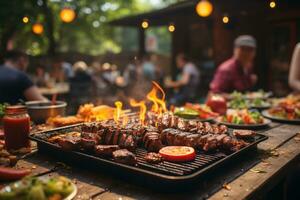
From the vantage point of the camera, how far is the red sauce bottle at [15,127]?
3.33 m

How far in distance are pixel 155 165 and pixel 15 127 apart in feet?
5.26

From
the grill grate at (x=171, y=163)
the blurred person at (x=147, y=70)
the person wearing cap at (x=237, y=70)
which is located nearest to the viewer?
the grill grate at (x=171, y=163)

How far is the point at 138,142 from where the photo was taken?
3434mm

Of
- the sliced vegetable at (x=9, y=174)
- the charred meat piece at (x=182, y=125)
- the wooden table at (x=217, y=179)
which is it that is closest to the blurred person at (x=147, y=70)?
the charred meat piece at (x=182, y=125)

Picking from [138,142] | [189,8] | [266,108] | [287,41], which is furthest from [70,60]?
[138,142]

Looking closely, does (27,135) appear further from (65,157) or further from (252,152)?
(252,152)

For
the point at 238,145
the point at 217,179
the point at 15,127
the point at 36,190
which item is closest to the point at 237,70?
the point at 238,145

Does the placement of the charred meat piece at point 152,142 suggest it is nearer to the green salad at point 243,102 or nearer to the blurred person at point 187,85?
the green salad at point 243,102

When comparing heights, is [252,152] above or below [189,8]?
below

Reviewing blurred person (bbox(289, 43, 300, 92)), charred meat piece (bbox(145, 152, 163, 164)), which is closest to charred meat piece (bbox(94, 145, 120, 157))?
charred meat piece (bbox(145, 152, 163, 164))

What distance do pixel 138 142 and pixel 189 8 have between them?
1122 centimetres

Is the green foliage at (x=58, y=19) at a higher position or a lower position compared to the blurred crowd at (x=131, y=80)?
higher

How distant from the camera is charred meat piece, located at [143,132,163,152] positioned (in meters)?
3.23

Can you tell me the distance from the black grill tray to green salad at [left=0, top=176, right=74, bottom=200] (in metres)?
0.56
